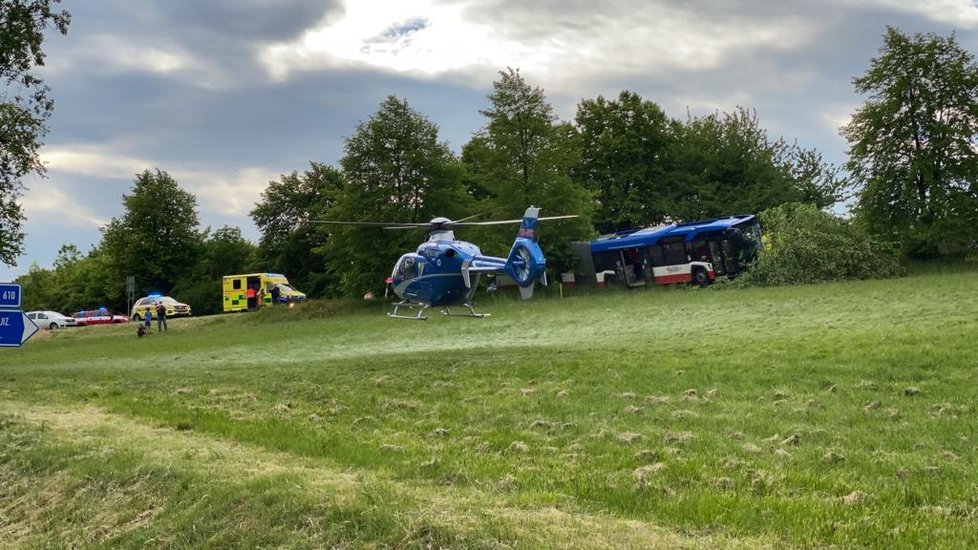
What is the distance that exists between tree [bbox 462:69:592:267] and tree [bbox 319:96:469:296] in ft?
8.39

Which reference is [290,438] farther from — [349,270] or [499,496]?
[349,270]

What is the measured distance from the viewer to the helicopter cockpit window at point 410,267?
22062 millimetres

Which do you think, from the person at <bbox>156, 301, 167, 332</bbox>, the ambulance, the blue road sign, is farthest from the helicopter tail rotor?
the ambulance

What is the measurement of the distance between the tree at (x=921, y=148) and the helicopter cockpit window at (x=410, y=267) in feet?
93.4

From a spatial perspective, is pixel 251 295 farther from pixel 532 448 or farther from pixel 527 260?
pixel 532 448

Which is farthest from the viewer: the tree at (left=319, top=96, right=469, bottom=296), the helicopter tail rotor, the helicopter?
the tree at (left=319, top=96, right=469, bottom=296)

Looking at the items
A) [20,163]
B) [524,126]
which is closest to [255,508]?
[20,163]

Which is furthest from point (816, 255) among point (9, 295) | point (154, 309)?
point (154, 309)

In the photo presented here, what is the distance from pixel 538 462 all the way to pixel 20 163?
28.9 metres

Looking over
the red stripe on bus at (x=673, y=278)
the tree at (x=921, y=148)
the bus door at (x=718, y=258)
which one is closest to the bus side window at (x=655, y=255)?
the red stripe on bus at (x=673, y=278)

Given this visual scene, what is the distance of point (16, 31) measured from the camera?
25.3 m

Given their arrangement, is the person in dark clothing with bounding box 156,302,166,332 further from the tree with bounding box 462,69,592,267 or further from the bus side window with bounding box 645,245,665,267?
the bus side window with bounding box 645,245,665,267

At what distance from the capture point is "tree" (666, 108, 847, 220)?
55.5m

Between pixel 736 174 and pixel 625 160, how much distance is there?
28.4ft
